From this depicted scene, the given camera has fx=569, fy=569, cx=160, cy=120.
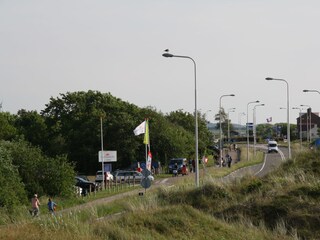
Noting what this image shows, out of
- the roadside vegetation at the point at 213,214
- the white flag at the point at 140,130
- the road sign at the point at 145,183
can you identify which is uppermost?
the white flag at the point at 140,130

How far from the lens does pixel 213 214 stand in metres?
27.1

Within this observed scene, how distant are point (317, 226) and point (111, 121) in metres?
48.1

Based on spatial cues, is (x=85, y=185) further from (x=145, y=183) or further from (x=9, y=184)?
(x=145, y=183)

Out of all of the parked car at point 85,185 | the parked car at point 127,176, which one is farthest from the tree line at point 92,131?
the parked car at point 85,185

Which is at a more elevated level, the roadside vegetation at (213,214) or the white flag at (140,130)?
the white flag at (140,130)

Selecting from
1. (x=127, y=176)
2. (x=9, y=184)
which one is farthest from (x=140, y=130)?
(x=9, y=184)

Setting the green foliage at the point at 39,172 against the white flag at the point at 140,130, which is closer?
the green foliage at the point at 39,172

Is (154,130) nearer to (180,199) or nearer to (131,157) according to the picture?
(131,157)

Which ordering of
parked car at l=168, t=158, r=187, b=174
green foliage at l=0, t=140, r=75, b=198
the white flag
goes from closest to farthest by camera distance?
green foliage at l=0, t=140, r=75, b=198 < the white flag < parked car at l=168, t=158, r=187, b=174

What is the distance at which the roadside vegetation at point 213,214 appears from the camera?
16.4m

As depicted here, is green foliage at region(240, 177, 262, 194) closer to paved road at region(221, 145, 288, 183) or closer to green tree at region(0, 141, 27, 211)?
paved road at region(221, 145, 288, 183)

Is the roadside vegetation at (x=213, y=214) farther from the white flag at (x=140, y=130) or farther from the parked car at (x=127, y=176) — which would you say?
the parked car at (x=127, y=176)

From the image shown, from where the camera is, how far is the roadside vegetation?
1641cm

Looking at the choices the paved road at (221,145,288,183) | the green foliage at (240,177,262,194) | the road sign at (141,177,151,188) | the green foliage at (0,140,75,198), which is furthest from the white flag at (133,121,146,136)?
the green foliage at (240,177,262,194)
